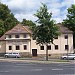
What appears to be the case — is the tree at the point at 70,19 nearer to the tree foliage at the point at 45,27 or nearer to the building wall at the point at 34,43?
the building wall at the point at 34,43

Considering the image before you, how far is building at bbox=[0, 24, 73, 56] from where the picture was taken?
79.8 m

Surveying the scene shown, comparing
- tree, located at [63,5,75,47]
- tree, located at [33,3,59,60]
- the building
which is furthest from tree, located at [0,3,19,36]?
tree, located at [33,3,59,60]

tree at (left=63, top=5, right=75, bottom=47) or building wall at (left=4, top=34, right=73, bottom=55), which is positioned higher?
tree at (left=63, top=5, right=75, bottom=47)

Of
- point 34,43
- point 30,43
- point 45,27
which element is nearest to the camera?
point 45,27

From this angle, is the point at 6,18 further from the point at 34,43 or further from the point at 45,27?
the point at 45,27

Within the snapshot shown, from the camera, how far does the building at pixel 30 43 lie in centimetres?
7981

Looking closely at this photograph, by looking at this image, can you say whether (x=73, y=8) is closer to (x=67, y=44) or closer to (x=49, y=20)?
(x=67, y=44)

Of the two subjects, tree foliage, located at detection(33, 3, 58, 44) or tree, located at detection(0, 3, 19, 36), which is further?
Result: tree, located at detection(0, 3, 19, 36)

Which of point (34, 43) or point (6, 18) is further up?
point (6, 18)

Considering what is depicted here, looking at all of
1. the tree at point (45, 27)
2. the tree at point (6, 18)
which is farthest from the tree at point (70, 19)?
→ the tree at point (45, 27)

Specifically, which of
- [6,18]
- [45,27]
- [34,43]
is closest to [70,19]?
[34,43]

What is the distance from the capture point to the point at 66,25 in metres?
84.3

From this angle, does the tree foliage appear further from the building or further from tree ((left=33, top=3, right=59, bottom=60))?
the building

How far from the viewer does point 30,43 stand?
8144 centimetres
